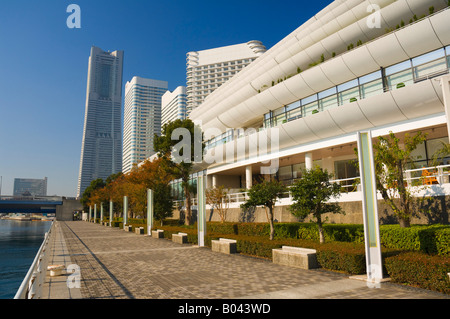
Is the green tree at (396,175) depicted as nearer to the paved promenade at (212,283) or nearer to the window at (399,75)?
the paved promenade at (212,283)

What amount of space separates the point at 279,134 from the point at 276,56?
11080 mm

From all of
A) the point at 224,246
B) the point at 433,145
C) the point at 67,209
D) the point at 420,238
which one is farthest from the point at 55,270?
the point at 67,209

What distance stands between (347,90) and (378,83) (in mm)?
2461

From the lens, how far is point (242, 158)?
3269cm

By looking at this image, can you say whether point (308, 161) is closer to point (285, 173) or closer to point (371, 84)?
point (371, 84)

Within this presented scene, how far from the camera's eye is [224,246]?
583 inches

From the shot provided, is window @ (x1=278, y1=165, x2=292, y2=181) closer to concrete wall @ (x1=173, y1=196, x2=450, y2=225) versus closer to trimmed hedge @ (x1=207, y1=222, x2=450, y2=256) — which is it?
concrete wall @ (x1=173, y1=196, x2=450, y2=225)

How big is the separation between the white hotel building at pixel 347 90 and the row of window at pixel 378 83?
6 centimetres

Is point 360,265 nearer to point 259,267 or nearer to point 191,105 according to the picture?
point 259,267

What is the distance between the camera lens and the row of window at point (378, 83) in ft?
61.6

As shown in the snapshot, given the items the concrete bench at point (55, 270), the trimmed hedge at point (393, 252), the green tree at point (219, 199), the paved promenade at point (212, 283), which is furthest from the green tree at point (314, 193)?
the green tree at point (219, 199)

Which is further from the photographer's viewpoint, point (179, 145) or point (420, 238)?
point (179, 145)

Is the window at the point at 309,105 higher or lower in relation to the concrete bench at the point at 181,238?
higher
